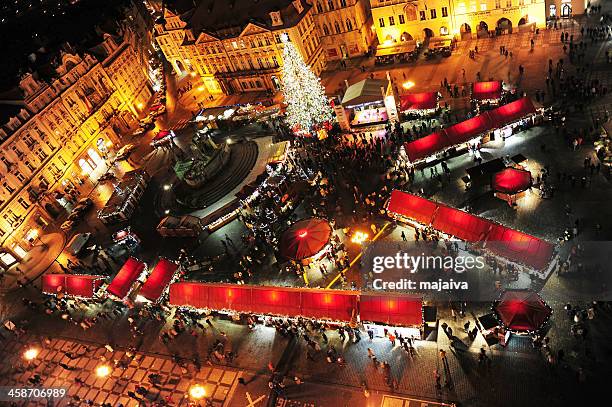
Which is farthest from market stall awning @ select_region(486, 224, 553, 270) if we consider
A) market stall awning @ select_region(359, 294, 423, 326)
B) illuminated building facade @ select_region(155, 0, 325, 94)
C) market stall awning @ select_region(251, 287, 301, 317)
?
illuminated building facade @ select_region(155, 0, 325, 94)

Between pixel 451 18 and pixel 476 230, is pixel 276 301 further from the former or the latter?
pixel 451 18

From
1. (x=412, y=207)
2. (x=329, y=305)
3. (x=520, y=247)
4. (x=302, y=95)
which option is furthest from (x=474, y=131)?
(x=329, y=305)

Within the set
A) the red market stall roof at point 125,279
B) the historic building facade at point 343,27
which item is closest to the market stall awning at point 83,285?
the red market stall roof at point 125,279

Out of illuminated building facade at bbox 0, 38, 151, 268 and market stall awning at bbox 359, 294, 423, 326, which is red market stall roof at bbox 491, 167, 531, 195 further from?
illuminated building facade at bbox 0, 38, 151, 268

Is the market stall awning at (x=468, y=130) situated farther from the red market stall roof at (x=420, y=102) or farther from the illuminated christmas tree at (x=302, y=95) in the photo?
the illuminated christmas tree at (x=302, y=95)

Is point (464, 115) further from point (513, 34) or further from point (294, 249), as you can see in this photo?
point (294, 249)

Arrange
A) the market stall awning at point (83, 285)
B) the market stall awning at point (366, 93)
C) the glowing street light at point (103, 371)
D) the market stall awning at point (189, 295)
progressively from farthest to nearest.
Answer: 1. the market stall awning at point (366, 93)
2. the market stall awning at point (83, 285)
3. the market stall awning at point (189, 295)
4. the glowing street light at point (103, 371)
